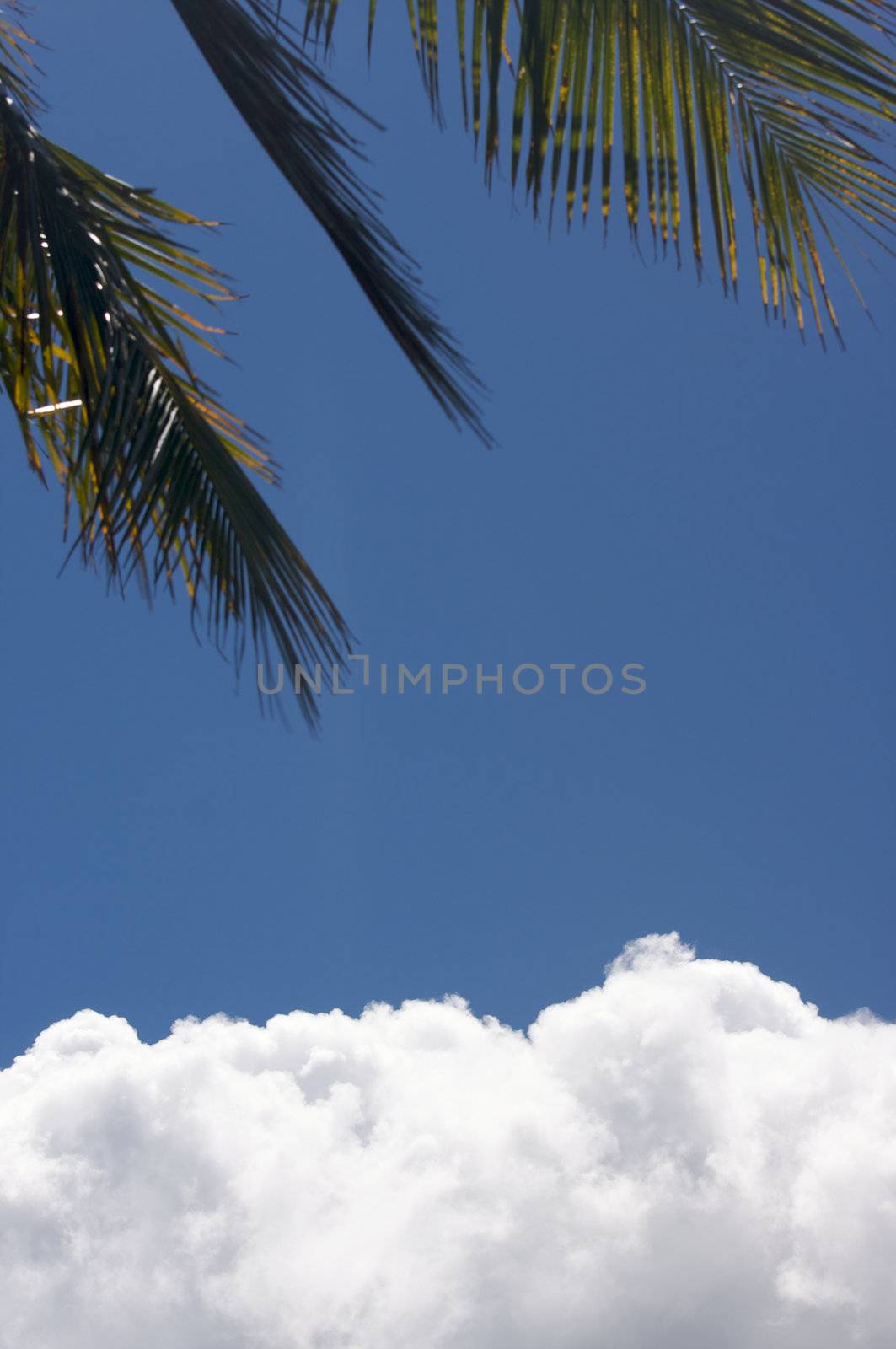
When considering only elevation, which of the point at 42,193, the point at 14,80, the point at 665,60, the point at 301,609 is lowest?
the point at 301,609

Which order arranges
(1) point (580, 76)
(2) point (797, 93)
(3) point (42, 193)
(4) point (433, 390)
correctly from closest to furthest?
(2) point (797, 93) < (1) point (580, 76) < (4) point (433, 390) < (3) point (42, 193)

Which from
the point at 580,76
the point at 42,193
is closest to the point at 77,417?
the point at 42,193

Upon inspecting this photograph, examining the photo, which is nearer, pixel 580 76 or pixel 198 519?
pixel 580 76

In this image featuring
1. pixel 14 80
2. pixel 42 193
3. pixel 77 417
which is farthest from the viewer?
pixel 77 417

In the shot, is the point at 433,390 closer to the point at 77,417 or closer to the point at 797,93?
the point at 797,93

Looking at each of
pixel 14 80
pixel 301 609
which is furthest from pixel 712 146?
pixel 14 80

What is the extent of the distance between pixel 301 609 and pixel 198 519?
0.37 meters

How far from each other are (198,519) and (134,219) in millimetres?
881

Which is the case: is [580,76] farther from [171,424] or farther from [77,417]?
[77,417]

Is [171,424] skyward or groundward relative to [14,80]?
groundward

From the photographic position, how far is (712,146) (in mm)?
1868

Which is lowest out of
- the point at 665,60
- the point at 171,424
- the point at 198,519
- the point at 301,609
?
the point at 301,609

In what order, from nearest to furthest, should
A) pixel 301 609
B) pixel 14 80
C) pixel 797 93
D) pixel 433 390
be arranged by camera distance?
pixel 797 93, pixel 433 390, pixel 301 609, pixel 14 80

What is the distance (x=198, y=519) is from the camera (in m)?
3.01
